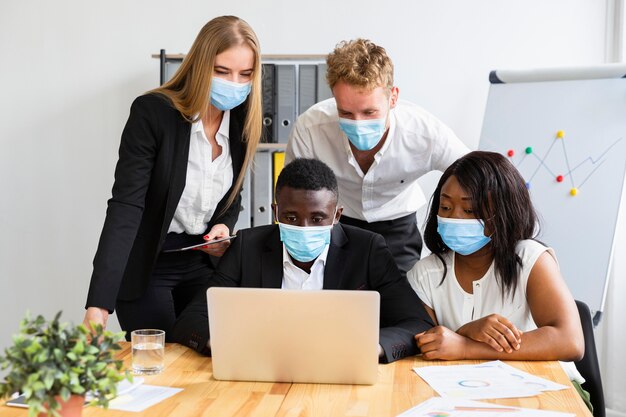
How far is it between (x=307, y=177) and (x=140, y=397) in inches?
28.3

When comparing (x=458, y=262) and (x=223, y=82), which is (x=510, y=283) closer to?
(x=458, y=262)

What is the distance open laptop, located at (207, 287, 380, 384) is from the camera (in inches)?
55.2

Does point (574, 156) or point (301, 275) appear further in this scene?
point (574, 156)

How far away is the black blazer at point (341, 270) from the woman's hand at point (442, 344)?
118 mm

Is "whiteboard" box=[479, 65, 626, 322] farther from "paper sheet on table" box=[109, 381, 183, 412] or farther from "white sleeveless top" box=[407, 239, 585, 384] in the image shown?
"paper sheet on table" box=[109, 381, 183, 412]

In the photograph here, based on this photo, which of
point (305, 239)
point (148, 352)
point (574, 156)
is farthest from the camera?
point (574, 156)

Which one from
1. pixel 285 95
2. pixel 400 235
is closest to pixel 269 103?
pixel 285 95

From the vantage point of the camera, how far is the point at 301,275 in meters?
1.95

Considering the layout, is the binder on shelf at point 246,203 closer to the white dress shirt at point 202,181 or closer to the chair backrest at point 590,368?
the white dress shirt at point 202,181

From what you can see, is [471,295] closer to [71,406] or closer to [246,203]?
[71,406]

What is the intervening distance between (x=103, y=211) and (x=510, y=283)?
238 cm

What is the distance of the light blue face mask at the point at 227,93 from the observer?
2094mm

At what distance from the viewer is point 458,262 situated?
201 centimetres

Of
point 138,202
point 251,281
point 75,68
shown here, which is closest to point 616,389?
point 251,281
